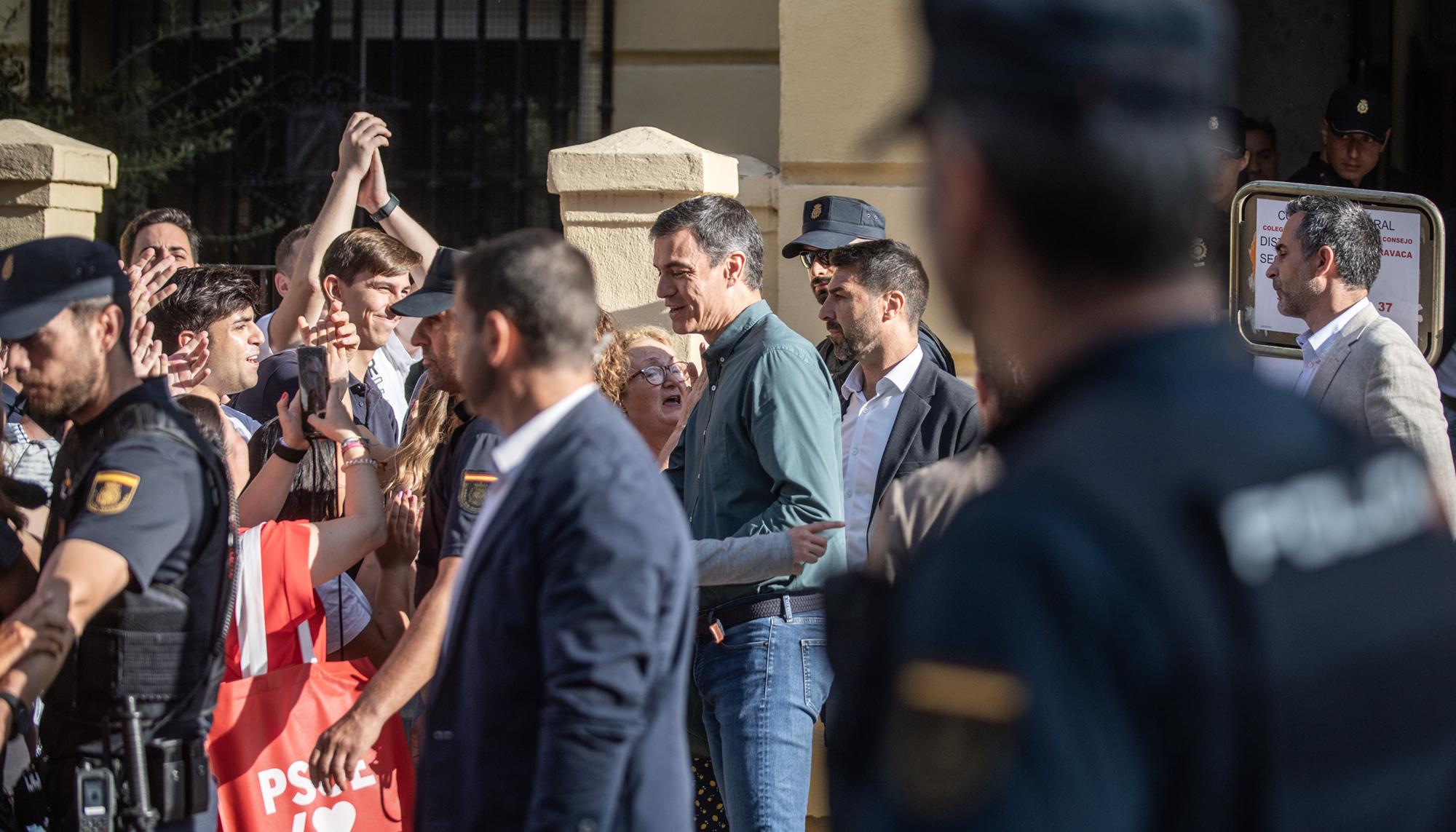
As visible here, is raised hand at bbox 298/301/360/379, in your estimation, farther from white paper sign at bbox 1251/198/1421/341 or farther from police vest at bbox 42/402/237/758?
white paper sign at bbox 1251/198/1421/341

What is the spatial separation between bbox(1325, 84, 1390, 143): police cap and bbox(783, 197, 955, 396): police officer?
250 cm

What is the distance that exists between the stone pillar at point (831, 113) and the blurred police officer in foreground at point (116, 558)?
3.37 meters

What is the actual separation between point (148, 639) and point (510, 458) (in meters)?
1.02

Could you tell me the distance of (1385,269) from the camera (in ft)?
17.4

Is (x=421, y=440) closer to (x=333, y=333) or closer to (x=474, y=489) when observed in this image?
(x=333, y=333)

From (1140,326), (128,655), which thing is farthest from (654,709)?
(1140,326)

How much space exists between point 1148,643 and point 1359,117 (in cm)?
658

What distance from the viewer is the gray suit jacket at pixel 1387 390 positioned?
4609mm

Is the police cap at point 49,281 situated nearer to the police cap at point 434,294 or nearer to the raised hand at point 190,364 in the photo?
the police cap at point 434,294

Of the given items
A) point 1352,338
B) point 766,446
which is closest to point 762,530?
point 766,446

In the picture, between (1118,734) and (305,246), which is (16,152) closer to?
(305,246)

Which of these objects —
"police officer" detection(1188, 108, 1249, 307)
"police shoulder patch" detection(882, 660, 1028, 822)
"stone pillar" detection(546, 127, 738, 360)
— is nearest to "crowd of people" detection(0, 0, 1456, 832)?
"police shoulder patch" detection(882, 660, 1028, 822)

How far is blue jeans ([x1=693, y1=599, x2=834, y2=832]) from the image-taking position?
3926 mm

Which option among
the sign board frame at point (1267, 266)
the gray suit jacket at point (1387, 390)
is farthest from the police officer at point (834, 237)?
the gray suit jacket at point (1387, 390)
